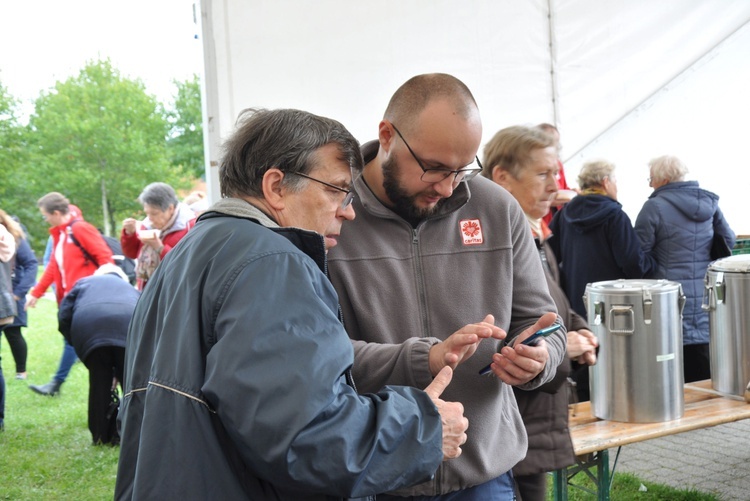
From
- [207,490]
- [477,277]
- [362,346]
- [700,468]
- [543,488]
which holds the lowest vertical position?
[700,468]

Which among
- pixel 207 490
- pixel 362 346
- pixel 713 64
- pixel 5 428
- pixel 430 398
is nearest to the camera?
pixel 207 490

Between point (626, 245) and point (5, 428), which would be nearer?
point (626, 245)

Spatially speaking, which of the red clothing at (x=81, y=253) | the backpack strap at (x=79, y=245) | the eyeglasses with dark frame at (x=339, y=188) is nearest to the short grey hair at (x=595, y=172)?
the eyeglasses with dark frame at (x=339, y=188)

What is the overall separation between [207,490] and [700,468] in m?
4.59

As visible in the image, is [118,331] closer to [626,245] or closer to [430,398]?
[626,245]

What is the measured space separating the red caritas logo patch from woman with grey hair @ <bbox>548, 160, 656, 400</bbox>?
9.82ft

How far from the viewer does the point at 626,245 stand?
16.1ft

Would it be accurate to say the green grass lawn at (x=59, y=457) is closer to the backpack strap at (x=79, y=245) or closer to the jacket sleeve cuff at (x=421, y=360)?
the backpack strap at (x=79, y=245)

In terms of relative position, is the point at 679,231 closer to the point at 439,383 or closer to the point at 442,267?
the point at 442,267

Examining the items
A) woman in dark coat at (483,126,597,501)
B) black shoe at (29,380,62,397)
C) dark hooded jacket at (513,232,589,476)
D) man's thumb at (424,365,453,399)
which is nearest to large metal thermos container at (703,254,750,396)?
woman in dark coat at (483,126,597,501)

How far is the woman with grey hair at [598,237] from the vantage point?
4.90m

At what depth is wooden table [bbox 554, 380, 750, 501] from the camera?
3.19m

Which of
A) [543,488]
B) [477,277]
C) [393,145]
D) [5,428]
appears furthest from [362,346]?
[5,428]

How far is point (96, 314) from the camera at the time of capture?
5.50 meters
